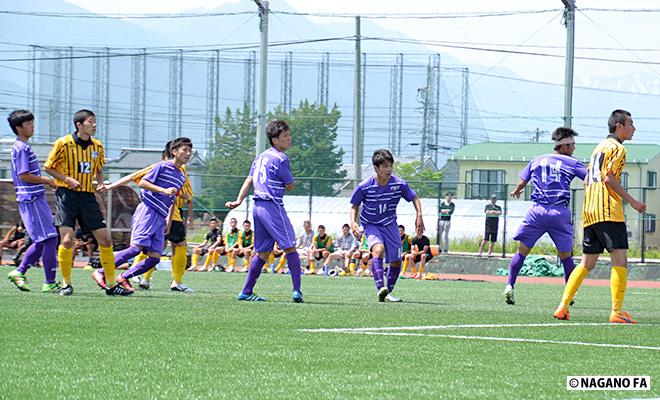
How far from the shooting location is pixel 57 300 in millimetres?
12344

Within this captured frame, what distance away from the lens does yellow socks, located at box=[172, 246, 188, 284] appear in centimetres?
1652

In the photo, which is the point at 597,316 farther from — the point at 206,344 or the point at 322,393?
the point at 322,393

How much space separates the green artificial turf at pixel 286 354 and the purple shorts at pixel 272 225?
1.02 m

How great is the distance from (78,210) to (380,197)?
11.3 ft

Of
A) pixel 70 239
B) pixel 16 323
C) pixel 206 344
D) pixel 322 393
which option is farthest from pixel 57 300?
pixel 322 393

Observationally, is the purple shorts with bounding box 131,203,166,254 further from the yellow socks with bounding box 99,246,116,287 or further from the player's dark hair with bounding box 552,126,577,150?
the player's dark hair with bounding box 552,126,577,150

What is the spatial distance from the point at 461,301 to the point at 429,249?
13.0 metres

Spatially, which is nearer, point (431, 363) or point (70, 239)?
point (431, 363)

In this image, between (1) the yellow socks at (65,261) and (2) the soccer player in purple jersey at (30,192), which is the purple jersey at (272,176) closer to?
(1) the yellow socks at (65,261)

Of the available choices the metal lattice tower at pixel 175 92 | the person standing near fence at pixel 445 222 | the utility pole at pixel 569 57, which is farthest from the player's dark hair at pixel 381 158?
the metal lattice tower at pixel 175 92

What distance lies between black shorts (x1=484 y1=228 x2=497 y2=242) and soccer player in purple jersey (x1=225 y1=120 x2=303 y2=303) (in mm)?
22672

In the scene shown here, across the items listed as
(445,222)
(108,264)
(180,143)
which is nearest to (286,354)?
(108,264)

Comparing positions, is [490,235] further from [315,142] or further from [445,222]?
[315,142]

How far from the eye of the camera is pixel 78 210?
43.1 ft
